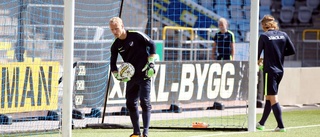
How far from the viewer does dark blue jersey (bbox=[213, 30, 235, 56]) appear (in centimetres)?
1889

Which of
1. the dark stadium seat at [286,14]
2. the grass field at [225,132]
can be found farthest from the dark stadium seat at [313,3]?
the grass field at [225,132]

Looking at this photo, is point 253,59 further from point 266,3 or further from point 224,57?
point 266,3

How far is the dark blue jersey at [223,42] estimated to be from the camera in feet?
62.0

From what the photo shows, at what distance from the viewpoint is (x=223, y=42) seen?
19047 mm

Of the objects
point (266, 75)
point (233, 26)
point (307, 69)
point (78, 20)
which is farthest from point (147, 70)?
point (233, 26)

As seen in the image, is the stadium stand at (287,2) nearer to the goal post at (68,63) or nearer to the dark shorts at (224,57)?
the dark shorts at (224,57)

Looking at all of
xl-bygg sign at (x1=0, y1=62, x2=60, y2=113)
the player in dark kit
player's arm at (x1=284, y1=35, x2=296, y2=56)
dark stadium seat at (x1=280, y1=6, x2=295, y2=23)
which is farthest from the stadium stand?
the player in dark kit

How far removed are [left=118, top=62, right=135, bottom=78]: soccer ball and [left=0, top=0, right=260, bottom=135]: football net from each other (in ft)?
6.56

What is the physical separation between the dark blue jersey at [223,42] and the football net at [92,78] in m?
0.33

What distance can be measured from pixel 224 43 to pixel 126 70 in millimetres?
7106

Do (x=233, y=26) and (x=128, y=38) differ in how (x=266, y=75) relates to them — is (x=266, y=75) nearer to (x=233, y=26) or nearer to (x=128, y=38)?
(x=128, y=38)

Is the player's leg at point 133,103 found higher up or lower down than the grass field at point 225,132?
higher up

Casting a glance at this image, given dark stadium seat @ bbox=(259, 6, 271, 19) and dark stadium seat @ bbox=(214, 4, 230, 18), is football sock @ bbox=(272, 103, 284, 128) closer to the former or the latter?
dark stadium seat @ bbox=(214, 4, 230, 18)

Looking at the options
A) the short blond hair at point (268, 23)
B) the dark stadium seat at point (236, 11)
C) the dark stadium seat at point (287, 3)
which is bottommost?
the short blond hair at point (268, 23)
